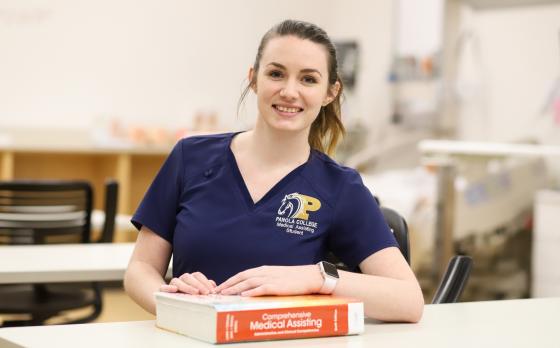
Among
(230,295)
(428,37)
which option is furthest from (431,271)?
(230,295)

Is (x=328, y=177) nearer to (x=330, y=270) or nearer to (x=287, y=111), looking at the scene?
(x=287, y=111)

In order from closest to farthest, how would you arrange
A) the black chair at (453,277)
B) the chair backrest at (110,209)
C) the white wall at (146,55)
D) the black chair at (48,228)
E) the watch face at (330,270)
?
the watch face at (330,270)
the black chair at (453,277)
the black chair at (48,228)
the chair backrest at (110,209)
the white wall at (146,55)

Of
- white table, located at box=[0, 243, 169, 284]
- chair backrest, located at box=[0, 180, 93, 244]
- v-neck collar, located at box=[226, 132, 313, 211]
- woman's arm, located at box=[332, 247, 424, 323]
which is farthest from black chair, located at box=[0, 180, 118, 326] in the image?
woman's arm, located at box=[332, 247, 424, 323]

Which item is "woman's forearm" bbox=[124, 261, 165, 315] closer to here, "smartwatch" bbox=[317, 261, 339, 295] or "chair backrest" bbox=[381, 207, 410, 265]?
"smartwatch" bbox=[317, 261, 339, 295]

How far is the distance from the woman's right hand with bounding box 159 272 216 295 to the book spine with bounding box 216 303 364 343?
0.21 metres

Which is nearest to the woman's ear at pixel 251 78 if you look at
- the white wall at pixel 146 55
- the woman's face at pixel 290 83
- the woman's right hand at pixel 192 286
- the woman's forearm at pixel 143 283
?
the woman's face at pixel 290 83

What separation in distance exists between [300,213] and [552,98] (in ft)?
13.2

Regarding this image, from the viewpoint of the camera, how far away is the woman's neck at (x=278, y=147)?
2.07m

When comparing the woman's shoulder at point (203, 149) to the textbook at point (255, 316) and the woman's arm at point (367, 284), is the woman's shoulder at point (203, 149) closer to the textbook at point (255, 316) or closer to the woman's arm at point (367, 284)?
the woman's arm at point (367, 284)

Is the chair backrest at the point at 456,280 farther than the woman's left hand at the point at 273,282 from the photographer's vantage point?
Yes

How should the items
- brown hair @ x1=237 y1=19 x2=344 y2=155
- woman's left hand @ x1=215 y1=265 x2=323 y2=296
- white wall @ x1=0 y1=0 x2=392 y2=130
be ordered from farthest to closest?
white wall @ x1=0 y1=0 x2=392 y2=130 → brown hair @ x1=237 y1=19 x2=344 y2=155 → woman's left hand @ x1=215 y1=265 x2=323 y2=296

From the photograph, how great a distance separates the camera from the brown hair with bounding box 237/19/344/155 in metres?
2.06

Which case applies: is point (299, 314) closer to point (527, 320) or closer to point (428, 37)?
point (527, 320)

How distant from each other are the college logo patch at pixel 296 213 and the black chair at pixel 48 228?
152 centimetres
